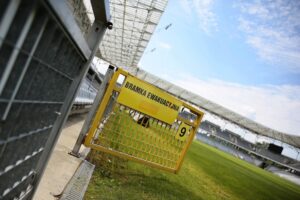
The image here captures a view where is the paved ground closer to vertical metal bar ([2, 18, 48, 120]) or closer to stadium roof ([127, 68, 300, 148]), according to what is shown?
vertical metal bar ([2, 18, 48, 120])

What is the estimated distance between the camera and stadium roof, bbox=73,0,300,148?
2000cm

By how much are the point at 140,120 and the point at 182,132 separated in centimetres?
97

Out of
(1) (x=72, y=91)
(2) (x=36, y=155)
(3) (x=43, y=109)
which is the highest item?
(1) (x=72, y=91)

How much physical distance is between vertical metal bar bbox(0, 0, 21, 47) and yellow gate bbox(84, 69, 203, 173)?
11.2ft

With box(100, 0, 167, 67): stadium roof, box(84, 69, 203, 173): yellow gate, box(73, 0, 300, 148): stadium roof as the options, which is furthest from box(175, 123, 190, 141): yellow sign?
box(100, 0, 167, 67): stadium roof

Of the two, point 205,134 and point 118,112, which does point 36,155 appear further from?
point 205,134

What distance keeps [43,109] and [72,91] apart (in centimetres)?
50

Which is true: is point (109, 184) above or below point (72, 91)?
below

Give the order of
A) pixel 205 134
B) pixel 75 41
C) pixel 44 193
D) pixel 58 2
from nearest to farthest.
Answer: pixel 58 2
pixel 75 41
pixel 44 193
pixel 205 134

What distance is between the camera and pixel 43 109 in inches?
68.0

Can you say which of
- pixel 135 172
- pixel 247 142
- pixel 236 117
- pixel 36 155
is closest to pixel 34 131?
pixel 36 155

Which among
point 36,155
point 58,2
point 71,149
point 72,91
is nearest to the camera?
point 58,2

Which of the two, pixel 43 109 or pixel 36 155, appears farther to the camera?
pixel 36 155

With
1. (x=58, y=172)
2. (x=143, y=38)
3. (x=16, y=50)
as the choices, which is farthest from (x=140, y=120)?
(x=143, y=38)
